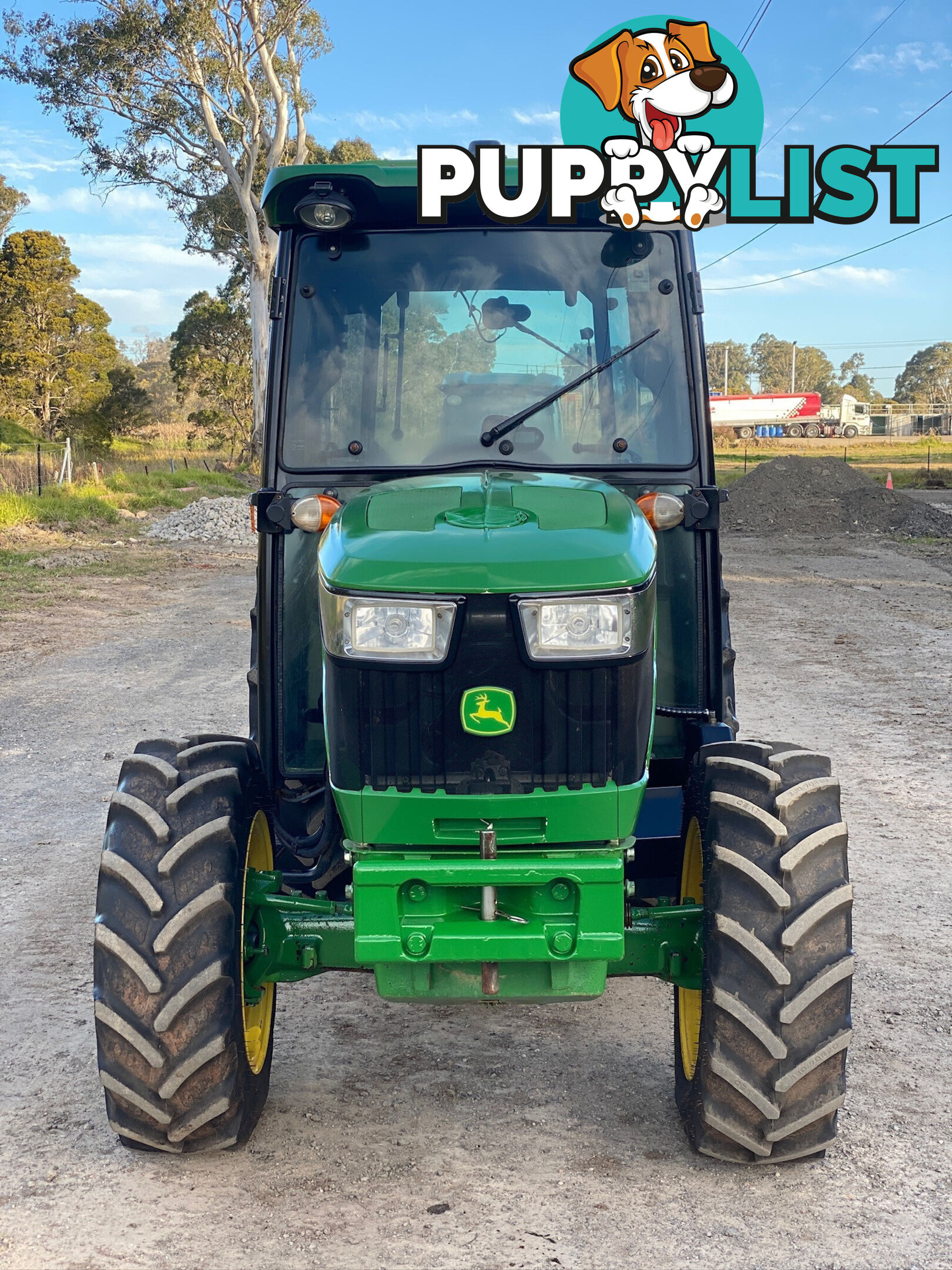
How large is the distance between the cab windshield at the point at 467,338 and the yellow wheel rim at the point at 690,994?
1.22m

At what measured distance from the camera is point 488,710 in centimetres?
308

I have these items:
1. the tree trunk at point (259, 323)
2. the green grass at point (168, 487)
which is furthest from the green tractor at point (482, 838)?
the green grass at point (168, 487)

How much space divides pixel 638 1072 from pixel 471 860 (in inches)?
52.3

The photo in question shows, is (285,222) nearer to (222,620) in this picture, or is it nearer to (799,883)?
(799,883)

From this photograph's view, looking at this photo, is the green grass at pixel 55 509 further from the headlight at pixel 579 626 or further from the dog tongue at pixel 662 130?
the headlight at pixel 579 626

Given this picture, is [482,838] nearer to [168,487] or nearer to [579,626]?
[579,626]

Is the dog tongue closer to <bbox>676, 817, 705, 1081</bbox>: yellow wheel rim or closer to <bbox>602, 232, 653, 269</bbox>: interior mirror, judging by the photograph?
<bbox>602, 232, 653, 269</bbox>: interior mirror

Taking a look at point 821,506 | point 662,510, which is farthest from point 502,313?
point 821,506

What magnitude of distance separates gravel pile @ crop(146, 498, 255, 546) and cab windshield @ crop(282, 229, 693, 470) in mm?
21244

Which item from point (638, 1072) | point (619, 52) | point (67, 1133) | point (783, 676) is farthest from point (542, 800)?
point (619, 52)

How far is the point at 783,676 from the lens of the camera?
1098 cm

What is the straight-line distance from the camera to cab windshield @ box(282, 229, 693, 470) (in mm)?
4070

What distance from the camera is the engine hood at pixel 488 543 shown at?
302 centimetres

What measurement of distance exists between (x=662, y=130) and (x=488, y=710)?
12.7 m
